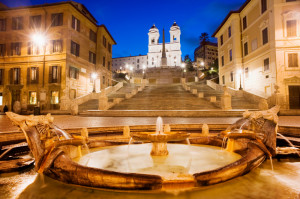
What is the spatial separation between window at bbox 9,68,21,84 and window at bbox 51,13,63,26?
8.73m

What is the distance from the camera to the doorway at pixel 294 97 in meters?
19.1

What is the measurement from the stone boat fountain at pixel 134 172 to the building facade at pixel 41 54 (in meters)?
22.5

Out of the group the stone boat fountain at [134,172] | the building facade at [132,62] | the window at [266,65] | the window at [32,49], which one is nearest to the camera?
the stone boat fountain at [134,172]

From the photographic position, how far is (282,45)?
1945cm

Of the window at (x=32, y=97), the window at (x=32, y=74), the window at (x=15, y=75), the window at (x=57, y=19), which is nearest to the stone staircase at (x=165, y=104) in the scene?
the window at (x=32, y=97)

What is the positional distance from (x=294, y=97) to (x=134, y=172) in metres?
22.5

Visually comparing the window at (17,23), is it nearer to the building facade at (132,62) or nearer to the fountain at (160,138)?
the fountain at (160,138)

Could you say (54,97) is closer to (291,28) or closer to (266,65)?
(266,65)

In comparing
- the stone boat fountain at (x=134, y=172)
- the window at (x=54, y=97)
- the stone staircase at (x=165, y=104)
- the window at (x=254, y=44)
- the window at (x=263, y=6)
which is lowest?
the stone boat fountain at (x=134, y=172)

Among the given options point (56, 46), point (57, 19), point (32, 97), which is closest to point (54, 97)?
point (32, 97)

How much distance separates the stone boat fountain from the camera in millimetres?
2742

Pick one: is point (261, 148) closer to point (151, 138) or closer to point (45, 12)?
point (151, 138)

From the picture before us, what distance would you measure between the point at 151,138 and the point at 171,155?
3.41 ft

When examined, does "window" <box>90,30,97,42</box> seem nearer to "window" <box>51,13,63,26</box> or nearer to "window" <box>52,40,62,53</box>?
"window" <box>51,13,63,26</box>
